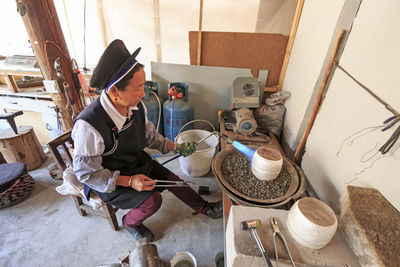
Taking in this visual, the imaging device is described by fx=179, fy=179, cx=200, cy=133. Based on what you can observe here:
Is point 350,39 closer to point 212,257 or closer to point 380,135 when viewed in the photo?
point 380,135

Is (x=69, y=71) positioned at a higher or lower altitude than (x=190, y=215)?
higher

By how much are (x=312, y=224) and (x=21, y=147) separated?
3047mm

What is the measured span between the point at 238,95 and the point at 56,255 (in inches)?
94.2

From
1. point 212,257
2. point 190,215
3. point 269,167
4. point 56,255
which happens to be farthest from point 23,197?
point 269,167

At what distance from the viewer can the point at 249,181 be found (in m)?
1.31

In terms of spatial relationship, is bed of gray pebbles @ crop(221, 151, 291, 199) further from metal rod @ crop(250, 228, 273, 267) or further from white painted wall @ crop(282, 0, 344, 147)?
white painted wall @ crop(282, 0, 344, 147)

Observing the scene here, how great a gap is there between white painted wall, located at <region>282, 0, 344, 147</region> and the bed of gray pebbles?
756 mm

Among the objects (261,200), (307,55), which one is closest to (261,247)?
(261,200)

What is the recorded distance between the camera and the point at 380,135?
33.9 inches

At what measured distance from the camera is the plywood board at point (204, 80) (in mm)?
2600

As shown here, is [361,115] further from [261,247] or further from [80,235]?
[80,235]

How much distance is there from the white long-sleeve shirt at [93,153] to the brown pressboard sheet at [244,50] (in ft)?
5.67

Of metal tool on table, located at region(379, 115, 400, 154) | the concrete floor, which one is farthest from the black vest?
metal tool on table, located at region(379, 115, 400, 154)

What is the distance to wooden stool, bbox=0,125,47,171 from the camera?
84.1 inches
